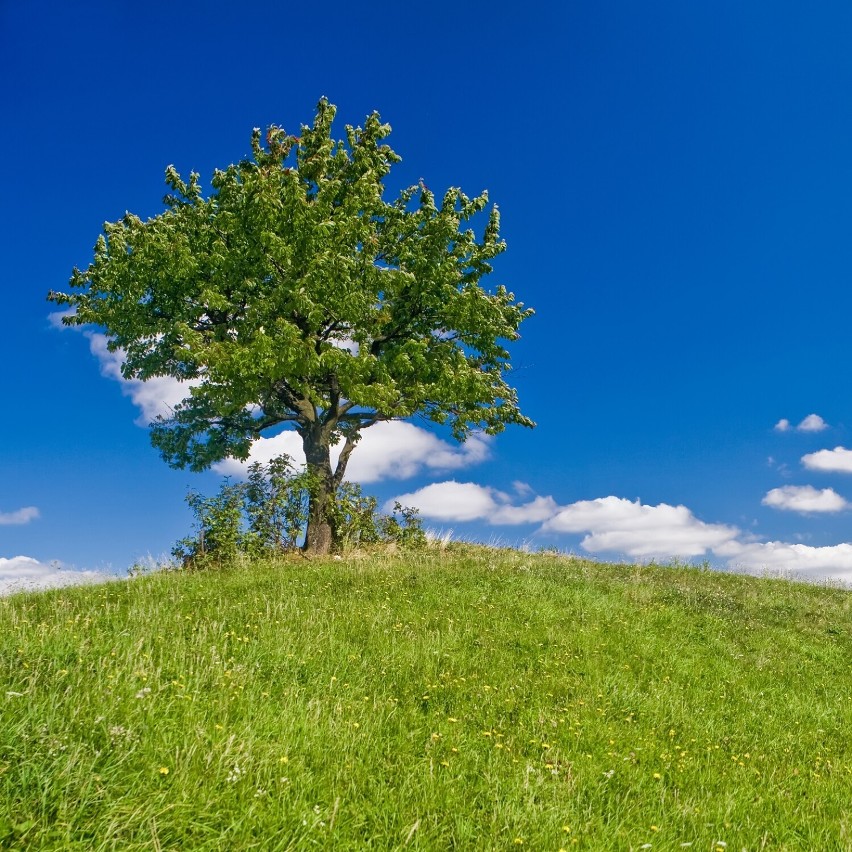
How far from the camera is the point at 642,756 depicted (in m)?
6.75

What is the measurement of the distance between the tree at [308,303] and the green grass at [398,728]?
811 centimetres

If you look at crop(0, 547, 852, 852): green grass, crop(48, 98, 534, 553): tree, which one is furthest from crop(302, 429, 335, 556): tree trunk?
crop(0, 547, 852, 852): green grass

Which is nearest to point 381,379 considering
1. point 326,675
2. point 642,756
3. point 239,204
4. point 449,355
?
point 449,355

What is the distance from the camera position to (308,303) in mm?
18188

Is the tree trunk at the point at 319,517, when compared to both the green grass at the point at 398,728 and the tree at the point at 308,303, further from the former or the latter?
the green grass at the point at 398,728

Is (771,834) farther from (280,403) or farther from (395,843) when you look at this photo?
(280,403)

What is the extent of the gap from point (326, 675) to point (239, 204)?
Result: 17.2 meters

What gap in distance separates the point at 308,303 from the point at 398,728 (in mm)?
13935

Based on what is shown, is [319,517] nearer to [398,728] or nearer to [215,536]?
[215,536]

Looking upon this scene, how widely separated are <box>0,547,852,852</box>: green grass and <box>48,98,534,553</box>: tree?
811cm

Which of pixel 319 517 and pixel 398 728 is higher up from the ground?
pixel 319 517

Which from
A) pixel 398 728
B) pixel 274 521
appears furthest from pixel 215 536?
pixel 398 728

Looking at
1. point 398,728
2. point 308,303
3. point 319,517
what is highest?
point 308,303

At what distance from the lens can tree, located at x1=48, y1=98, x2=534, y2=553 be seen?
18.7 metres
